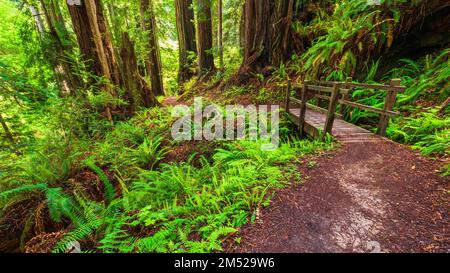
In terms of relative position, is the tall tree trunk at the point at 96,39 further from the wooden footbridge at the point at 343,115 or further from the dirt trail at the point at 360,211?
the dirt trail at the point at 360,211

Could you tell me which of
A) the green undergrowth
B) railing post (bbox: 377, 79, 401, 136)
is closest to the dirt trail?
the green undergrowth

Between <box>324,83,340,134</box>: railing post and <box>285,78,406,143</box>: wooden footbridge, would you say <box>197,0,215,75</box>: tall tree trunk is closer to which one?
<box>285,78,406,143</box>: wooden footbridge

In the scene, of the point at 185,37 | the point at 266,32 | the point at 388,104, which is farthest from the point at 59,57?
the point at 388,104

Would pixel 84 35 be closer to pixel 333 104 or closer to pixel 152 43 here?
pixel 333 104

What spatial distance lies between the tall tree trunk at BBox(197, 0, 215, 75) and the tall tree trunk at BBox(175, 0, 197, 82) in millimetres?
1090

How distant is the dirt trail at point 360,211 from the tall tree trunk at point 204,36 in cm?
1152

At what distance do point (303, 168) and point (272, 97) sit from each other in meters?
4.80

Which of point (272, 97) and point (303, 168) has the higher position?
point (272, 97)

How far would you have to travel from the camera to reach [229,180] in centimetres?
320

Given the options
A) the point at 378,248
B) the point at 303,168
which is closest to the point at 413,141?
the point at 303,168

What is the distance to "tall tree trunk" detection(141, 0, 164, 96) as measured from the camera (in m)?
12.6

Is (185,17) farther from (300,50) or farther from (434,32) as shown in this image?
(434,32)

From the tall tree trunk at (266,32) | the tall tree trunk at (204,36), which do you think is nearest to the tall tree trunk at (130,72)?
the tall tree trunk at (266,32)

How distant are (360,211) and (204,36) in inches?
519
